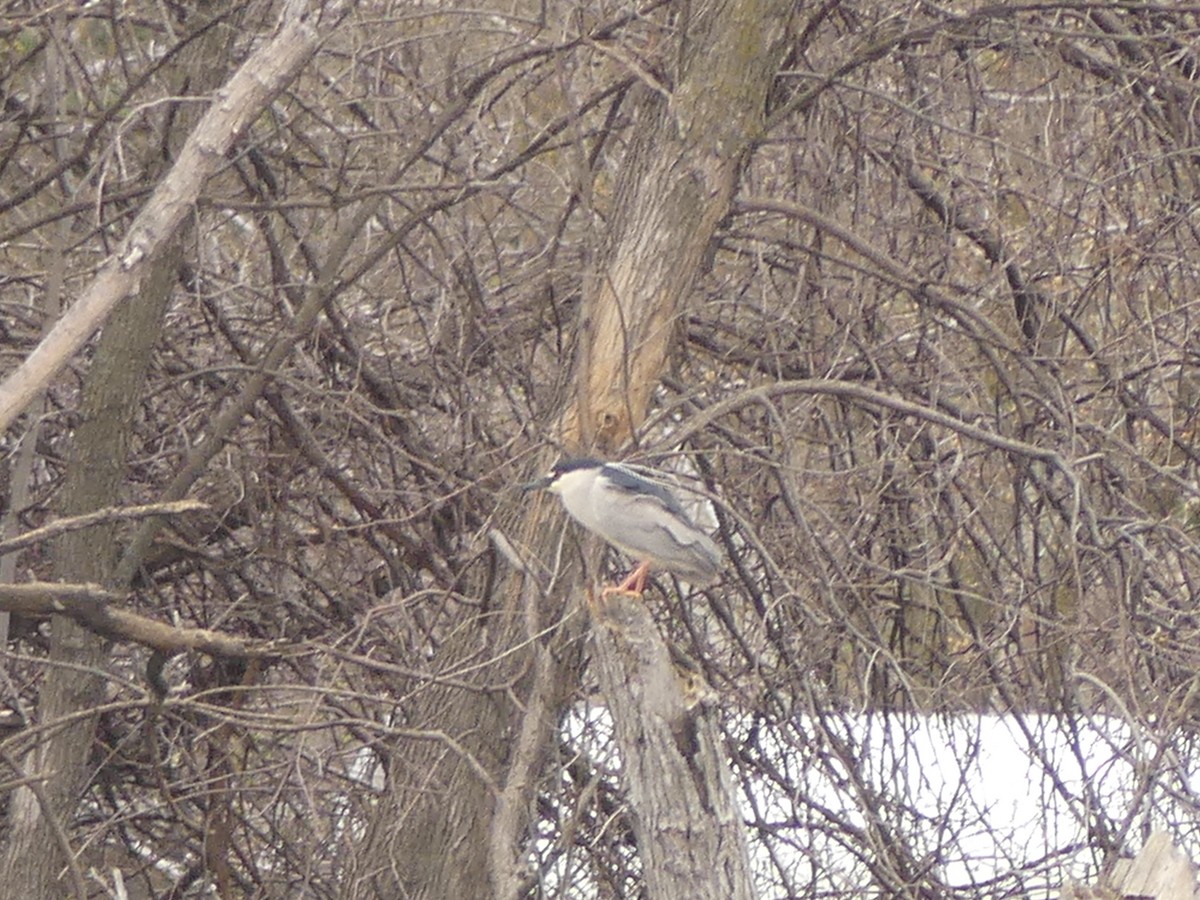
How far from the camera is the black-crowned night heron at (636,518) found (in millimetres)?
3514

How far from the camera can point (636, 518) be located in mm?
3535

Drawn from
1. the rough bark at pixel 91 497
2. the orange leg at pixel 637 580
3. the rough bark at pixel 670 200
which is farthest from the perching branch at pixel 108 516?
the rough bark at pixel 91 497

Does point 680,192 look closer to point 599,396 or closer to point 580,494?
point 599,396

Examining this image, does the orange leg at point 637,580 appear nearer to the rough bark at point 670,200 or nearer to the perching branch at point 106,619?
the rough bark at point 670,200

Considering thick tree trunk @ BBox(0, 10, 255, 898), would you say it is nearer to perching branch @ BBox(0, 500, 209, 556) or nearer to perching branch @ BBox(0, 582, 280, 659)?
perching branch @ BBox(0, 582, 280, 659)

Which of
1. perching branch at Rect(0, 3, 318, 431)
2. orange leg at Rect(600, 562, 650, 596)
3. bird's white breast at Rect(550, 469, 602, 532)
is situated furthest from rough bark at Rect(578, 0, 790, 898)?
perching branch at Rect(0, 3, 318, 431)

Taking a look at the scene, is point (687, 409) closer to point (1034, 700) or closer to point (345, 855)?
point (1034, 700)

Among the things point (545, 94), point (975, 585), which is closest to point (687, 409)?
point (975, 585)

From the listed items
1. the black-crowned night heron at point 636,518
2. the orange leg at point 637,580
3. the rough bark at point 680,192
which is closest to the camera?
the black-crowned night heron at point 636,518

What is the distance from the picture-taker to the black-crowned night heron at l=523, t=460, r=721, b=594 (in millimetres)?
3514

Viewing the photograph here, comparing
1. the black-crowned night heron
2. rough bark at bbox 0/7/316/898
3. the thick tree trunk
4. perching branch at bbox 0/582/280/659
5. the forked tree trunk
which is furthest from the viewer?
the thick tree trunk

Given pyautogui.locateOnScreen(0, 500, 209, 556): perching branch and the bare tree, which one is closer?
pyautogui.locateOnScreen(0, 500, 209, 556): perching branch

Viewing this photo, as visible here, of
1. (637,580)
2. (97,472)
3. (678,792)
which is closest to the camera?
(678,792)

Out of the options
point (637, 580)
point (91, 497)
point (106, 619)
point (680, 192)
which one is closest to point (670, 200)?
point (680, 192)
